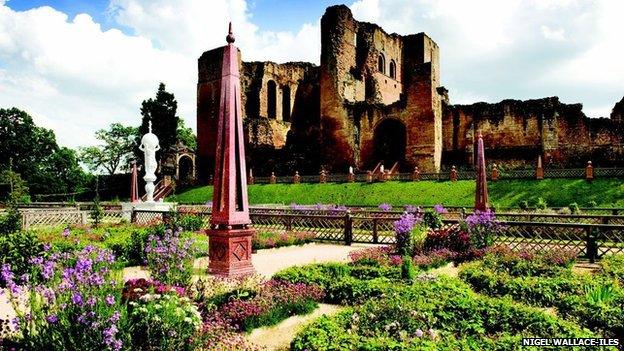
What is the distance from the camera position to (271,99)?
47.8 meters

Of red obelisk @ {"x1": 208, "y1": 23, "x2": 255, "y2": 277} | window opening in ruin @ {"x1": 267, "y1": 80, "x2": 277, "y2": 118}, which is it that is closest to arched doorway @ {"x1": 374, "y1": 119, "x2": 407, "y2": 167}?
window opening in ruin @ {"x1": 267, "y1": 80, "x2": 277, "y2": 118}

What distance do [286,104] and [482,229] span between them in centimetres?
3970

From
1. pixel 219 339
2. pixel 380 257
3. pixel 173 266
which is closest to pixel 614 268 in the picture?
pixel 380 257

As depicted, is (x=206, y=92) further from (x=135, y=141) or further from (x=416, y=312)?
(x=416, y=312)

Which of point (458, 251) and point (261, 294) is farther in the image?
point (458, 251)

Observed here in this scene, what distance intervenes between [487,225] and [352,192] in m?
17.5

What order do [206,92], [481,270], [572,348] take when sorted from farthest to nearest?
[206,92] < [481,270] < [572,348]

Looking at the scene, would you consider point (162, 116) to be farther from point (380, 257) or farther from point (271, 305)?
point (271, 305)

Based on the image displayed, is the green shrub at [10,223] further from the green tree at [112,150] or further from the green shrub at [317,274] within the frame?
the green tree at [112,150]

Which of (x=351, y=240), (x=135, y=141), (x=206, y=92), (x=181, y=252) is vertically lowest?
(x=351, y=240)

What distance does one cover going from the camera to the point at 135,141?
191 feet

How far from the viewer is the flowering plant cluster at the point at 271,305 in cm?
543

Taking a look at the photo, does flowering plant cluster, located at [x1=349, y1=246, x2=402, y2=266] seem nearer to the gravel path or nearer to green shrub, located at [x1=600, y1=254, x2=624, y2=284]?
the gravel path

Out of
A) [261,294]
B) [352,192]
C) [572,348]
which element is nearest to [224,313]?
[261,294]
